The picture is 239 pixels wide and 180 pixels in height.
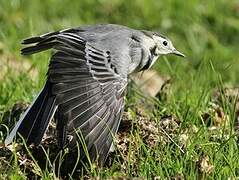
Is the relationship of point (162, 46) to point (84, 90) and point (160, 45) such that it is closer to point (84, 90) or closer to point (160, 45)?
point (160, 45)

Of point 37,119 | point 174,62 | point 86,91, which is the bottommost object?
point 174,62

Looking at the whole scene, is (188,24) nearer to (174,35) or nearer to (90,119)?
(174,35)

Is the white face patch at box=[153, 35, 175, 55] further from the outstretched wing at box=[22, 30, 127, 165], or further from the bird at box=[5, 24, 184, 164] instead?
the outstretched wing at box=[22, 30, 127, 165]

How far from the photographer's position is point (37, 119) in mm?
5824

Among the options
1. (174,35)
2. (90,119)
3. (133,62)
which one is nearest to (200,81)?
(133,62)

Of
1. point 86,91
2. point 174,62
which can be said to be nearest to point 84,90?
point 86,91

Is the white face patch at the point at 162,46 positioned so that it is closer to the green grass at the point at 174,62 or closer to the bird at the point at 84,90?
the green grass at the point at 174,62

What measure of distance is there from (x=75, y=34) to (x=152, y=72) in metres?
2.84

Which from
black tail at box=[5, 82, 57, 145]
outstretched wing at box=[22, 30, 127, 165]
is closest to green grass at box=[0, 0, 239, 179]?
outstretched wing at box=[22, 30, 127, 165]

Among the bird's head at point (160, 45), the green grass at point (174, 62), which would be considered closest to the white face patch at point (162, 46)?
the bird's head at point (160, 45)

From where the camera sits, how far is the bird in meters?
5.54

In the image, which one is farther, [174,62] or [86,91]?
[174,62]

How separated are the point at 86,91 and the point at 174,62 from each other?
4.07 m

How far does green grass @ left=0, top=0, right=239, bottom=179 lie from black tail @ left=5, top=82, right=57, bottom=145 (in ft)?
1.08
